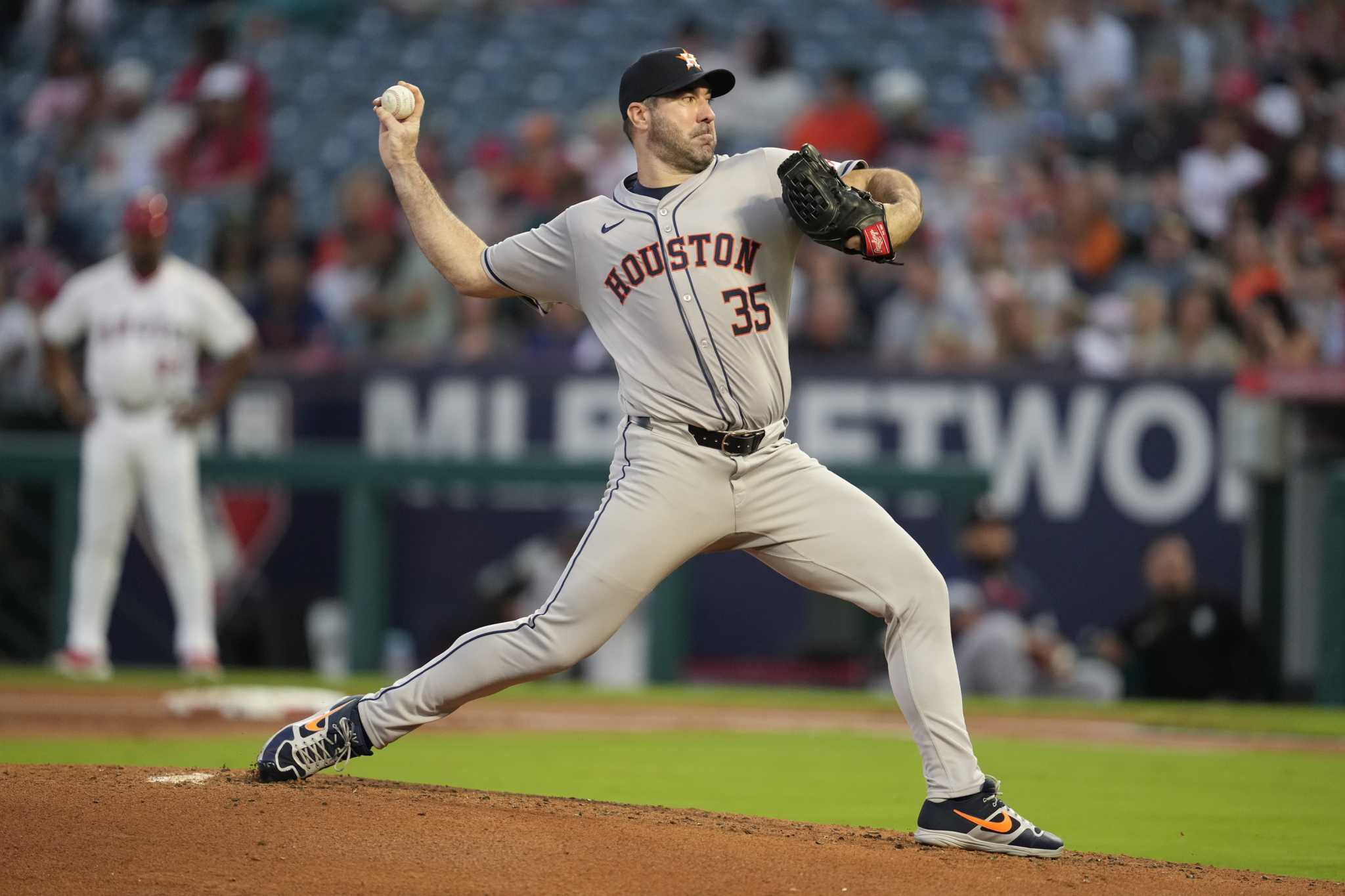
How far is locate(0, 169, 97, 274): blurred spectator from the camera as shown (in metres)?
14.3

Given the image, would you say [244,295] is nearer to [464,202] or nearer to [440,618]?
[464,202]

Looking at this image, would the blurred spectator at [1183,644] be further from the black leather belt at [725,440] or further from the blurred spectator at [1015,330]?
the black leather belt at [725,440]

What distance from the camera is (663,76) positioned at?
4.62m

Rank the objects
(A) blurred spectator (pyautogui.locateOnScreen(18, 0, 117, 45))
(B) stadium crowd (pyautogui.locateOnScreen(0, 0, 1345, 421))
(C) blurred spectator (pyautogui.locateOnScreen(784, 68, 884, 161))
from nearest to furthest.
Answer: (B) stadium crowd (pyautogui.locateOnScreen(0, 0, 1345, 421)), (C) blurred spectator (pyautogui.locateOnScreen(784, 68, 884, 161)), (A) blurred spectator (pyautogui.locateOnScreen(18, 0, 117, 45))

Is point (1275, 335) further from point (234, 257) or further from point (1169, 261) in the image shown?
point (234, 257)

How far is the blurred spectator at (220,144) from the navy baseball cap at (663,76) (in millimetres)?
10497

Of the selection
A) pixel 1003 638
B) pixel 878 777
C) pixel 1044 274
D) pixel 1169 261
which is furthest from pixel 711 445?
pixel 1169 261

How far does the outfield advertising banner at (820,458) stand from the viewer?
10211mm

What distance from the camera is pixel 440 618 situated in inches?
436

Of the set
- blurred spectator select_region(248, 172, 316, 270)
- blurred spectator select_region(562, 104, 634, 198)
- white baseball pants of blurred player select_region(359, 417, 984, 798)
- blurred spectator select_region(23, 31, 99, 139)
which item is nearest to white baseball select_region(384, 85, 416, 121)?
white baseball pants of blurred player select_region(359, 417, 984, 798)

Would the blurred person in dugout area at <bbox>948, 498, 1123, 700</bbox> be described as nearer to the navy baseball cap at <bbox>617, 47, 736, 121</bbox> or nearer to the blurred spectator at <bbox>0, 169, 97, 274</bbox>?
the navy baseball cap at <bbox>617, 47, 736, 121</bbox>

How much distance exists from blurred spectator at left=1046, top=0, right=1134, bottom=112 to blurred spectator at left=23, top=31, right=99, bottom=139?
834 centimetres

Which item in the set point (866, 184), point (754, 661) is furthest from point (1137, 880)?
point (754, 661)

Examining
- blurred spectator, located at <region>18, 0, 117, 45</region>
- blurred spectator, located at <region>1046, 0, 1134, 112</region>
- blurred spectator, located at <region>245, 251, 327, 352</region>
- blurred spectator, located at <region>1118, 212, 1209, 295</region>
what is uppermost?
blurred spectator, located at <region>18, 0, 117, 45</region>
